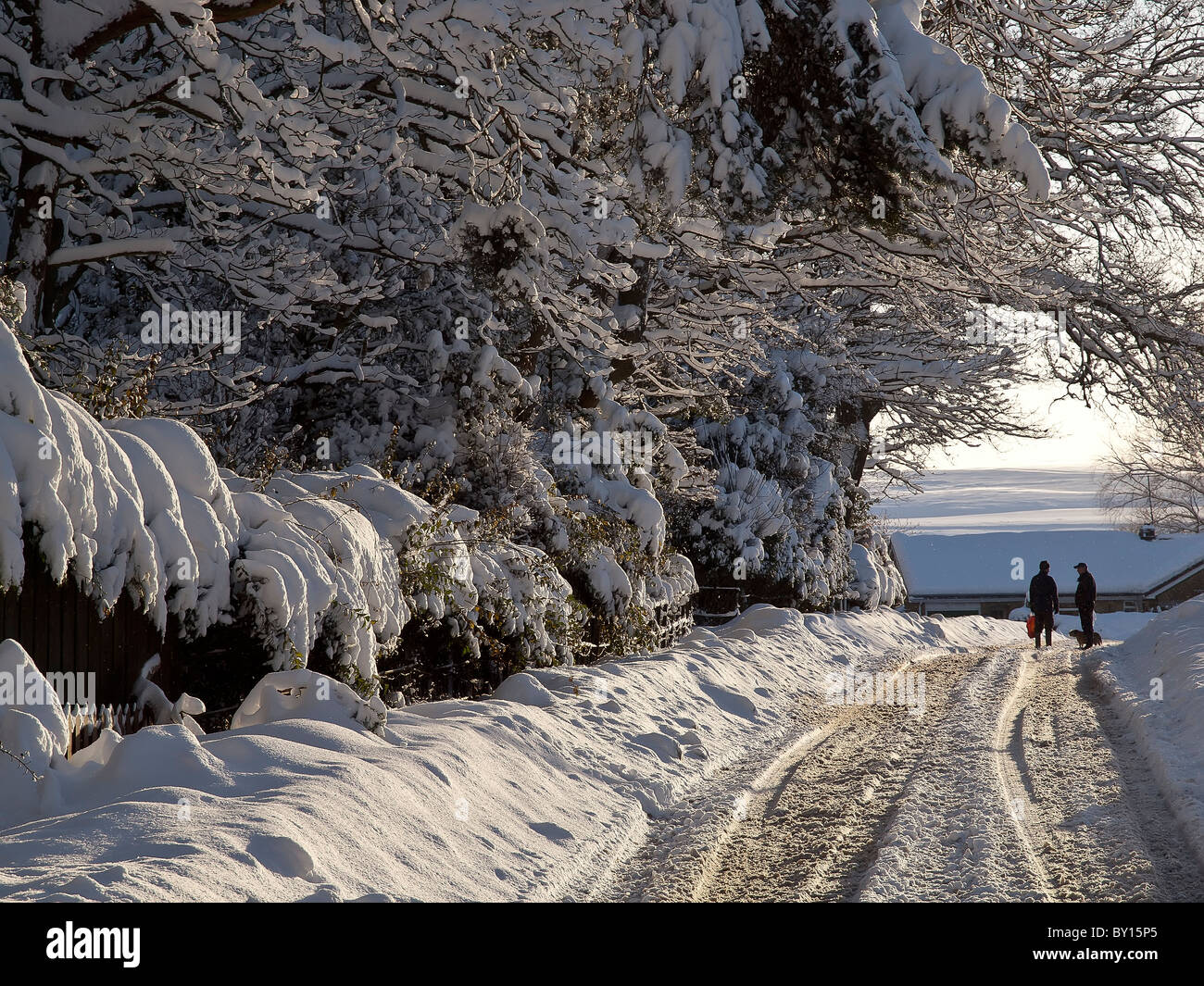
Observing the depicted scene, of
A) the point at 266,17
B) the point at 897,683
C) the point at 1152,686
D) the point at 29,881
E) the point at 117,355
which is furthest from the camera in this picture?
the point at 897,683

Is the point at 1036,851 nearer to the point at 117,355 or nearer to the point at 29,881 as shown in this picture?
the point at 29,881

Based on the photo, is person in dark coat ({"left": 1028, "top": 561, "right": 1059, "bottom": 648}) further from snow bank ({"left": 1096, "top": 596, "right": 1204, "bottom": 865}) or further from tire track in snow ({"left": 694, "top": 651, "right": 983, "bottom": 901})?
tire track in snow ({"left": 694, "top": 651, "right": 983, "bottom": 901})

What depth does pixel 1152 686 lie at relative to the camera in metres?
12.7

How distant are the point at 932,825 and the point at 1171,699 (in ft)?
22.2

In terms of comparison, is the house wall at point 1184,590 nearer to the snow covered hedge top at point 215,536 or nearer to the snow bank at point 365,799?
the snow bank at point 365,799

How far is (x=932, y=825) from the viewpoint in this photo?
20.3ft

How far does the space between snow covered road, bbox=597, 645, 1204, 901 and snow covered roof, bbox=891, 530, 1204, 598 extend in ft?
142

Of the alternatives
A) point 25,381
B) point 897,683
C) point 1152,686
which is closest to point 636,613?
point 897,683

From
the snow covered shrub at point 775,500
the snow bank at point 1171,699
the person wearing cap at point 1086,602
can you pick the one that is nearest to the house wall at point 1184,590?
the person wearing cap at point 1086,602

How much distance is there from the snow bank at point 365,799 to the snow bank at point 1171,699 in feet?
10.4

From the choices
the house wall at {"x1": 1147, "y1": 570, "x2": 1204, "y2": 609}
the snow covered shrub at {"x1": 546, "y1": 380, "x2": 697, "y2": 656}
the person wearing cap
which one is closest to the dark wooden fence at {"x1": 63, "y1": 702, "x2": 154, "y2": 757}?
the snow covered shrub at {"x1": 546, "y1": 380, "x2": 697, "y2": 656}

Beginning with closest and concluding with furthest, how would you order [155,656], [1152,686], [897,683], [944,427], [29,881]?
[29,881] < [155,656] < [1152,686] < [897,683] < [944,427]

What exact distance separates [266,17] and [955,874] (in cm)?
1022

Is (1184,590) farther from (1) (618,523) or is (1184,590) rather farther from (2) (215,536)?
(2) (215,536)
